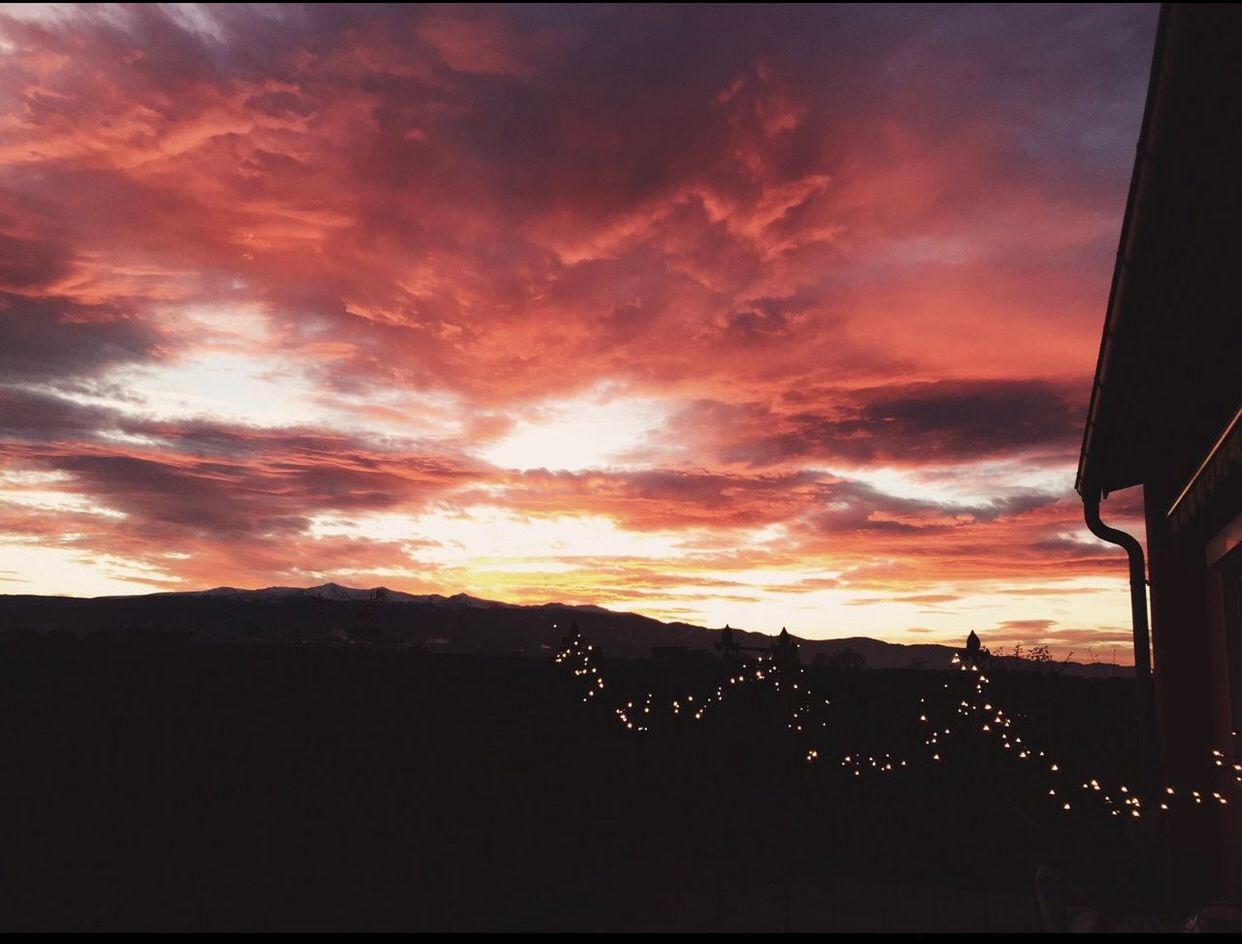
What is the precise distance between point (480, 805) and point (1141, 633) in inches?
250

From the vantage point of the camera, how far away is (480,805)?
364 inches

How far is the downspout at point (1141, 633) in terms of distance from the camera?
711 centimetres

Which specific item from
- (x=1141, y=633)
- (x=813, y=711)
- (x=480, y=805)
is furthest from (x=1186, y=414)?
(x=480, y=805)

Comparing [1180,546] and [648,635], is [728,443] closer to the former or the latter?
[1180,546]

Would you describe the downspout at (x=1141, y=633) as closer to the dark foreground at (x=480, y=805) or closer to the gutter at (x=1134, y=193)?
the dark foreground at (x=480, y=805)

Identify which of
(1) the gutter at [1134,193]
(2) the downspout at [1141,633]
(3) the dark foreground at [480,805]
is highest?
(1) the gutter at [1134,193]

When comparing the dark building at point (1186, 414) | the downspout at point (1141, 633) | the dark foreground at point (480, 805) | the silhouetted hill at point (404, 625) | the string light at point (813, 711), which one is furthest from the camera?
the silhouetted hill at point (404, 625)

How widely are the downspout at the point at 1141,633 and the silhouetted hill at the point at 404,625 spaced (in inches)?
147

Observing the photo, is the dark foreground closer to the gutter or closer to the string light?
the string light

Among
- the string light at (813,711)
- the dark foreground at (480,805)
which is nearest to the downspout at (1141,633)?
the string light at (813,711)

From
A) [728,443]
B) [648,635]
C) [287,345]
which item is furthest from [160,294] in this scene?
[648,635]

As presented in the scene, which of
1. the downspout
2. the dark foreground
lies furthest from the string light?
the downspout

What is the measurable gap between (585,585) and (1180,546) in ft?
36.7

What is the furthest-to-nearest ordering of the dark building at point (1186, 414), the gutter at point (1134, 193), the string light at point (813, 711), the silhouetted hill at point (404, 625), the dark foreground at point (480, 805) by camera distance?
the silhouetted hill at point (404, 625) < the string light at point (813, 711) < the dark foreground at point (480, 805) < the dark building at point (1186, 414) < the gutter at point (1134, 193)
